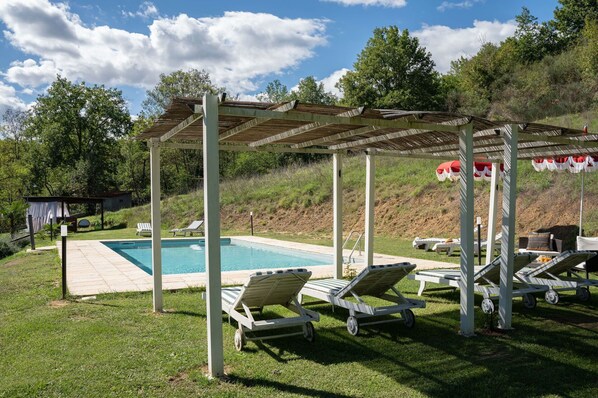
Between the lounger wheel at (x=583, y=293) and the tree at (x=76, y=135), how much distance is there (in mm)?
A: 43849

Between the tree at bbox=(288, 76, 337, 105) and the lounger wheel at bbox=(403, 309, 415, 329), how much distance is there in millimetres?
50471

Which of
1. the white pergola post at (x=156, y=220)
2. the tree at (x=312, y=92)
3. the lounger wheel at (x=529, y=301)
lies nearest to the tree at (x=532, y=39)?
the tree at (x=312, y=92)

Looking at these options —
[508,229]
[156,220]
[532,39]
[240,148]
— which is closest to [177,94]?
[532,39]

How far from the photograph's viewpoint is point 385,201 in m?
22.9

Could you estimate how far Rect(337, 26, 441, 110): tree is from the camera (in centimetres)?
3950

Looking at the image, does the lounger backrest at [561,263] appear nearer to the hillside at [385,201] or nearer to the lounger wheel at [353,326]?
the lounger wheel at [353,326]

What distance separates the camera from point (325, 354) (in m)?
5.24

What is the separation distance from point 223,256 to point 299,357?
12.5 meters

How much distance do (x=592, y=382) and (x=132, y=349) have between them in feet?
15.1

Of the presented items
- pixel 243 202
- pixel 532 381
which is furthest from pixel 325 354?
pixel 243 202

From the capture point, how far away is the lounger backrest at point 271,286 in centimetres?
549

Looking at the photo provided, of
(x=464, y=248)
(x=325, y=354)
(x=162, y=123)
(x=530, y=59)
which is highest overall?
(x=530, y=59)

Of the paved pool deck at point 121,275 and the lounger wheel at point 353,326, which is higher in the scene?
the lounger wheel at point 353,326

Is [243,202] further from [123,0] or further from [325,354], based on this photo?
[325,354]
